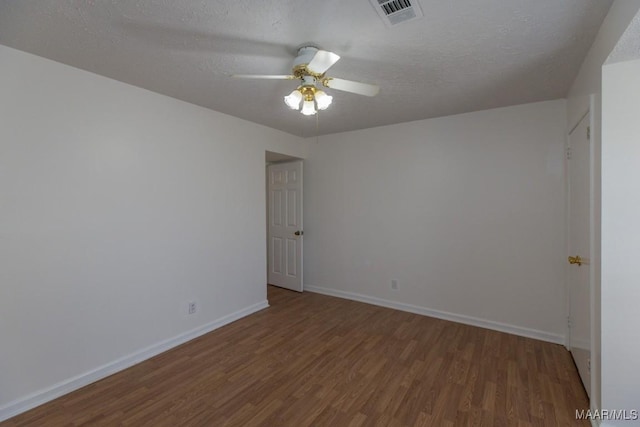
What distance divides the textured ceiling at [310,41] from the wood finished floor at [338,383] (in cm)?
236

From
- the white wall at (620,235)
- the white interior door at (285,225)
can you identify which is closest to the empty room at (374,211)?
the white wall at (620,235)

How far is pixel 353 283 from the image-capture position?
13.5 feet

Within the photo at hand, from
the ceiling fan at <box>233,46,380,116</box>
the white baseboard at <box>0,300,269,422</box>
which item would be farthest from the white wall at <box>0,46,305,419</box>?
the ceiling fan at <box>233,46,380,116</box>

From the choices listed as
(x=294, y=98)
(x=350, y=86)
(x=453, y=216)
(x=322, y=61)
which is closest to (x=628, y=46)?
(x=350, y=86)

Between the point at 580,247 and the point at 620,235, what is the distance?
0.69m

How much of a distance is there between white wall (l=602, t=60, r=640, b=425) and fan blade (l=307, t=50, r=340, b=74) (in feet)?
5.07

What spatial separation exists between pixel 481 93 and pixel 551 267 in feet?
5.96

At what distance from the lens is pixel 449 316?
3381mm

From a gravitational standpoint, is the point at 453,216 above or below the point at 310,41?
below

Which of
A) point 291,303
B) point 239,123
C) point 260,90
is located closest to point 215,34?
point 260,90

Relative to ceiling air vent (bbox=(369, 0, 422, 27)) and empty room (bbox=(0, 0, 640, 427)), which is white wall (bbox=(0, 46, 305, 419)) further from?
ceiling air vent (bbox=(369, 0, 422, 27))

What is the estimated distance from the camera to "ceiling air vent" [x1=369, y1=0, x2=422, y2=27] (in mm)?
1450

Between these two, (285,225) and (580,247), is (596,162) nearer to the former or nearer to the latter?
(580,247)

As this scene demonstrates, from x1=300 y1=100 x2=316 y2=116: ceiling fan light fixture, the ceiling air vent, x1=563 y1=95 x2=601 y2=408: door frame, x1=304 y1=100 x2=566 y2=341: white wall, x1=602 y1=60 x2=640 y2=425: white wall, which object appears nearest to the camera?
the ceiling air vent
